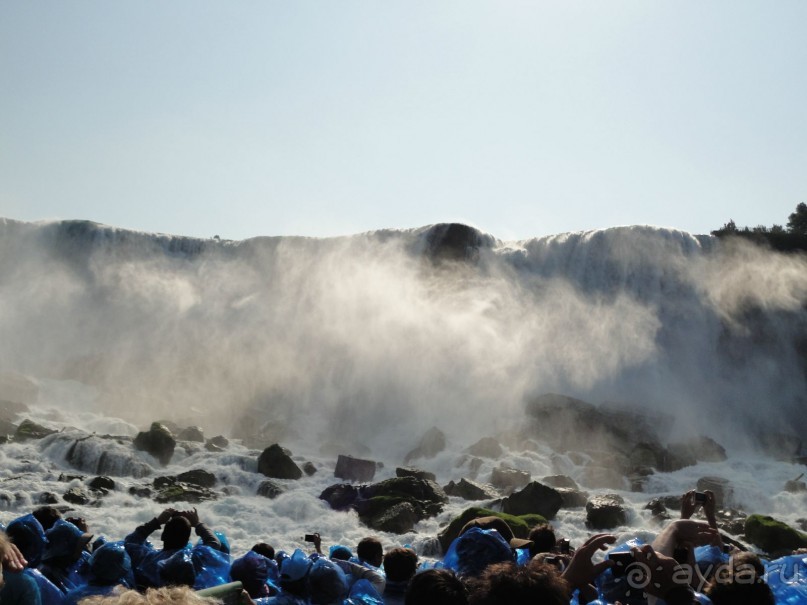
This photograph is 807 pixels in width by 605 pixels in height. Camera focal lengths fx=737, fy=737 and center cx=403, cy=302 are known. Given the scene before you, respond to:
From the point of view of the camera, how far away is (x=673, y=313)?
29.1 metres

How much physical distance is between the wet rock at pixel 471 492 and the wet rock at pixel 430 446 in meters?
5.24

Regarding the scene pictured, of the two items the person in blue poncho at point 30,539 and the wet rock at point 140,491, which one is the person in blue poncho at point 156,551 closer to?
the person in blue poncho at point 30,539

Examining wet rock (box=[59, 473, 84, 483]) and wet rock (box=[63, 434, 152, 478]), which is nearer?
wet rock (box=[59, 473, 84, 483])

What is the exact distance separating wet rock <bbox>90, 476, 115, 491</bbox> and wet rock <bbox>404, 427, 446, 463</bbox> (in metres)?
9.47

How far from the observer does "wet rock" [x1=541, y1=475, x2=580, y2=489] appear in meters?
18.4

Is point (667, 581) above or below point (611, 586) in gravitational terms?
above

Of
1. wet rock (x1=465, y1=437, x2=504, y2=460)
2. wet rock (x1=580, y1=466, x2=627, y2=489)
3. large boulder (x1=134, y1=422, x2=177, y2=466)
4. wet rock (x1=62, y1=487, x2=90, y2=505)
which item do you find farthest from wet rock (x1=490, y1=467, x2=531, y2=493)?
wet rock (x1=62, y1=487, x2=90, y2=505)

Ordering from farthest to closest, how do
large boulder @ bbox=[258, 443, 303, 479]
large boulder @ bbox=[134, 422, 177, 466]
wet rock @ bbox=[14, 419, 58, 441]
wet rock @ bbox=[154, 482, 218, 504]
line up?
wet rock @ bbox=[14, 419, 58, 441], large boulder @ bbox=[134, 422, 177, 466], large boulder @ bbox=[258, 443, 303, 479], wet rock @ bbox=[154, 482, 218, 504]

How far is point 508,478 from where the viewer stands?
18578 millimetres

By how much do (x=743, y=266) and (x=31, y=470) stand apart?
87.2 ft

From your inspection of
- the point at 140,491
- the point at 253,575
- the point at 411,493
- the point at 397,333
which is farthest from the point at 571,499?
the point at 397,333

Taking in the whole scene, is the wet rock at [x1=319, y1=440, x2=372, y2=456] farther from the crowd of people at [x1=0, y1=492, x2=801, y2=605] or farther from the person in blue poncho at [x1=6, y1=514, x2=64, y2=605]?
the person in blue poncho at [x1=6, y1=514, x2=64, y2=605]

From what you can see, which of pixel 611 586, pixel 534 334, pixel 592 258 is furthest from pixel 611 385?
pixel 611 586

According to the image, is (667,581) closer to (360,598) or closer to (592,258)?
→ (360,598)
